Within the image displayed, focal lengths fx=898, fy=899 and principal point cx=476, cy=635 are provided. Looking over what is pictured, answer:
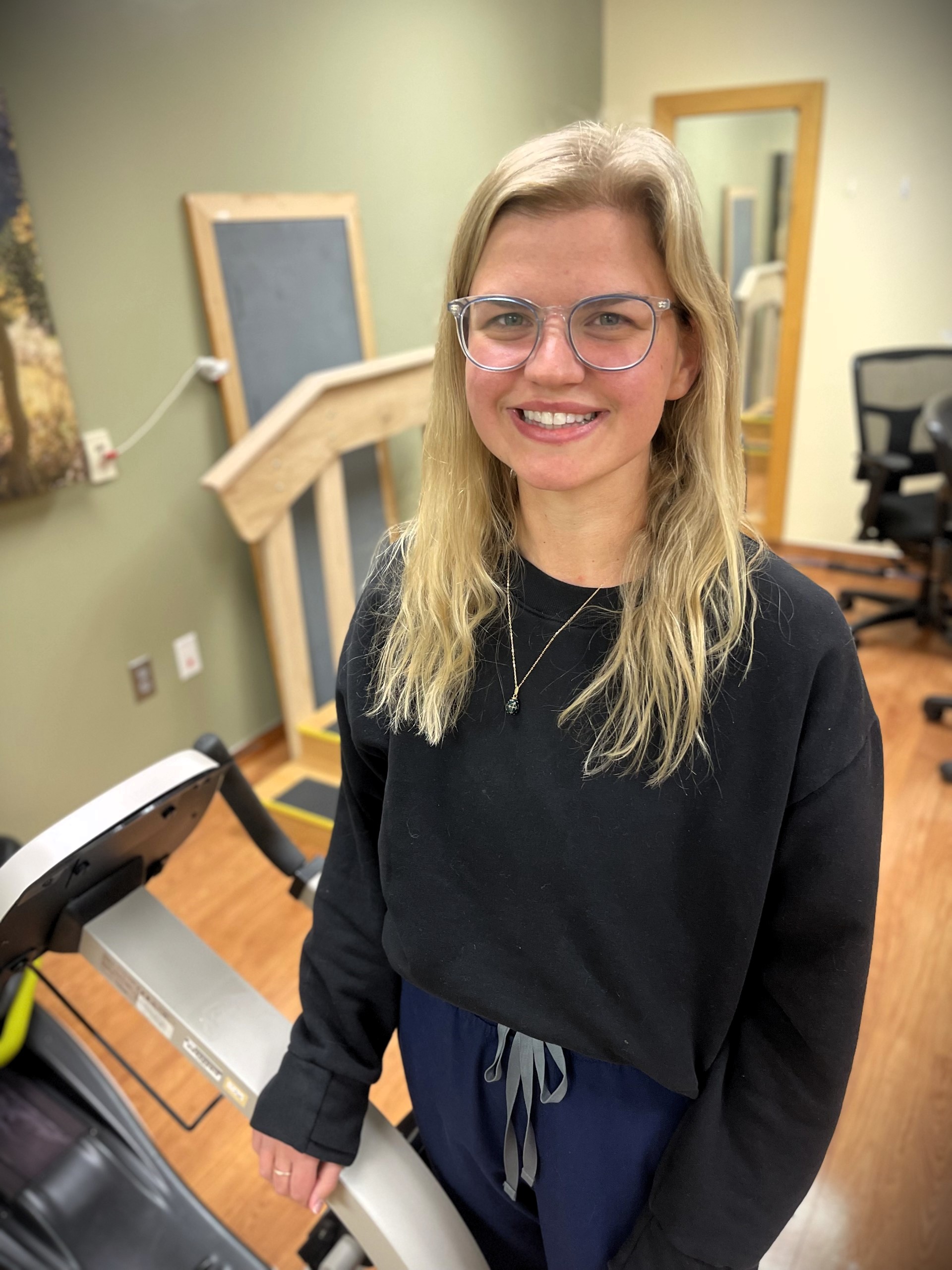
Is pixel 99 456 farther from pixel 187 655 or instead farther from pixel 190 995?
pixel 190 995

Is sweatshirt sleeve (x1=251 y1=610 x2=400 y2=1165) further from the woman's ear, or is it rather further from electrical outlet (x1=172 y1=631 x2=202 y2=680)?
electrical outlet (x1=172 y1=631 x2=202 y2=680)

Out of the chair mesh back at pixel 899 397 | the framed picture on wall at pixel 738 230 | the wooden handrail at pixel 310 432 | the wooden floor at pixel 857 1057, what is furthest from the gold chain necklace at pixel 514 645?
the framed picture on wall at pixel 738 230

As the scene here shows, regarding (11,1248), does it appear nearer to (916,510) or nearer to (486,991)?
(486,991)

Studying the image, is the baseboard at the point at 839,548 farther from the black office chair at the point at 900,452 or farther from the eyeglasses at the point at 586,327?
the eyeglasses at the point at 586,327

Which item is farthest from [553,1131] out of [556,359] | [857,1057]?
[857,1057]

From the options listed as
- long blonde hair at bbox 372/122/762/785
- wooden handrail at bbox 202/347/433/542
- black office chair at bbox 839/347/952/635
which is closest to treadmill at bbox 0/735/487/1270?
long blonde hair at bbox 372/122/762/785

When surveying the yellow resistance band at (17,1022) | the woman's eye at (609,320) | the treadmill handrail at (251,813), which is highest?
the woman's eye at (609,320)

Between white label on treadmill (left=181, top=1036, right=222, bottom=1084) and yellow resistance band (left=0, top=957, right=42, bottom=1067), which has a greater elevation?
white label on treadmill (left=181, top=1036, right=222, bottom=1084)

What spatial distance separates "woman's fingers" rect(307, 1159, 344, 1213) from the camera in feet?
3.20

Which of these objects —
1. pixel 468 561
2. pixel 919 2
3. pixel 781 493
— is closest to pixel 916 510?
pixel 781 493

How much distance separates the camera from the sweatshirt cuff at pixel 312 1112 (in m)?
0.97

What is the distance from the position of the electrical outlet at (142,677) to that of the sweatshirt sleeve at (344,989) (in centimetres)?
180

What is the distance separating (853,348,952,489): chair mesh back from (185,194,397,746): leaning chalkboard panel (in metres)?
1.98

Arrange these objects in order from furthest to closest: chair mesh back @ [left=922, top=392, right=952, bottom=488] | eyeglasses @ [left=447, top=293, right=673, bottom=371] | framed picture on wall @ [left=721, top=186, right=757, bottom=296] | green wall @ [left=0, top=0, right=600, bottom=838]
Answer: framed picture on wall @ [left=721, top=186, right=757, bottom=296] → chair mesh back @ [left=922, top=392, right=952, bottom=488] → green wall @ [left=0, top=0, right=600, bottom=838] → eyeglasses @ [left=447, top=293, right=673, bottom=371]
